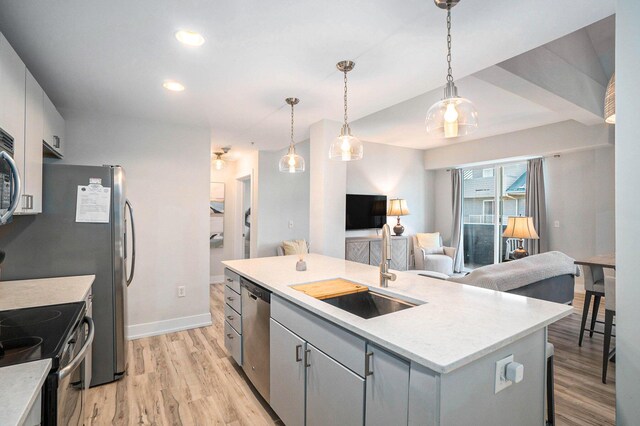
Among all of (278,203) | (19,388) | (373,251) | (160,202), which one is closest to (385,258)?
(19,388)

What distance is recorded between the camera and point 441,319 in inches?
54.9

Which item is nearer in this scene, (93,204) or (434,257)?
(93,204)

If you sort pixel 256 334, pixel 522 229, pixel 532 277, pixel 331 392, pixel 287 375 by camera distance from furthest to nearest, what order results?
pixel 522 229 → pixel 532 277 → pixel 256 334 → pixel 287 375 → pixel 331 392

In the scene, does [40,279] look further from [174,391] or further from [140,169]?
[140,169]

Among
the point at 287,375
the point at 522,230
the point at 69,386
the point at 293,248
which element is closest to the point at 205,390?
the point at 287,375

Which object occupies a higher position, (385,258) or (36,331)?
(385,258)

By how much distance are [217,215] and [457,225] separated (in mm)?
5063

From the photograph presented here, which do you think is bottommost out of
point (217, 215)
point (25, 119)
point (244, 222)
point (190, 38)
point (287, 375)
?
point (287, 375)

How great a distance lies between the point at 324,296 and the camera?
1.89m

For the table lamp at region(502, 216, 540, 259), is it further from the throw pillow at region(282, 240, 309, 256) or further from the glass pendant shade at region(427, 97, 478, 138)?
the glass pendant shade at region(427, 97, 478, 138)

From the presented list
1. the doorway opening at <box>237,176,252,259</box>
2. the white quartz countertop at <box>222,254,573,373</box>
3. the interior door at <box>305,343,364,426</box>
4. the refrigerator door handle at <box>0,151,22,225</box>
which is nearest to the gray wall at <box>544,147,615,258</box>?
the white quartz countertop at <box>222,254,573,373</box>

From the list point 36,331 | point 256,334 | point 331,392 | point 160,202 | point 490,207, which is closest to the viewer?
point 36,331

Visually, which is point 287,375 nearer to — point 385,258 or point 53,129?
point 385,258

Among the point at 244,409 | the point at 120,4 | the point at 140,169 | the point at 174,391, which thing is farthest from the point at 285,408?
the point at 140,169
